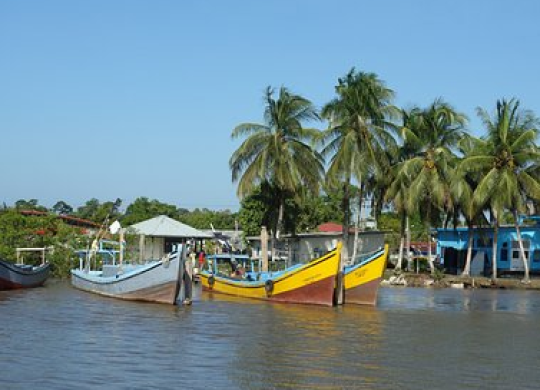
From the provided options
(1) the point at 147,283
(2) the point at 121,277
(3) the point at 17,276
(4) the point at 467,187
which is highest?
(4) the point at 467,187

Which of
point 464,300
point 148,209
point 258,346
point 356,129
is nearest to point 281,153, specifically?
point 356,129

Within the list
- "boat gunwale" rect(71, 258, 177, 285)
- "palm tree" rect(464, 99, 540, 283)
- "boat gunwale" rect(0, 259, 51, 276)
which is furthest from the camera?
"palm tree" rect(464, 99, 540, 283)

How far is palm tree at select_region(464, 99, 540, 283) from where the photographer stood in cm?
4241

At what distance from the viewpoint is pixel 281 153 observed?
44344 millimetres

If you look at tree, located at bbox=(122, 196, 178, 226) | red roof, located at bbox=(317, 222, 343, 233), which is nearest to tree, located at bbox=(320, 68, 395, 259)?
red roof, located at bbox=(317, 222, 343, 233)

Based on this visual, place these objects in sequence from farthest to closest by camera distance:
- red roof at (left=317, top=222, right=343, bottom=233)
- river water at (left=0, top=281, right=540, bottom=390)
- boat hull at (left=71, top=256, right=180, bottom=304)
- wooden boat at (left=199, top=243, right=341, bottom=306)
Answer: red roof at (left=317, top=222, right=343, bottom=233), wooden boat at (left=199, top=243, right=341, bottom=306), boat hull at (left=71, top=256, right=180, bottom=304), river water at (left=0, top=281, right=540, bottom=390)

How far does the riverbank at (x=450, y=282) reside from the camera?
42.9 m

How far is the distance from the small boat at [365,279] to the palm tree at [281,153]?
15892 mm

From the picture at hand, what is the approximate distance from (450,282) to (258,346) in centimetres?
2980

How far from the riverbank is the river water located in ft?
52.3

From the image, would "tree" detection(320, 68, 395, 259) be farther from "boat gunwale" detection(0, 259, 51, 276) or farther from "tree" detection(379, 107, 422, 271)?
"boat gunwale" detection(0, 259, 51, 276)

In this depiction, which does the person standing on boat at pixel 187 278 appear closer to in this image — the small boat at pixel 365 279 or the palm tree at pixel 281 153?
the small boat at pixel 365 279

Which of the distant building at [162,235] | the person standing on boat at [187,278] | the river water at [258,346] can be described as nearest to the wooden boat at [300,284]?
the river water at [258,346]

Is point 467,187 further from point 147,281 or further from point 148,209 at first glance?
point 148,209
